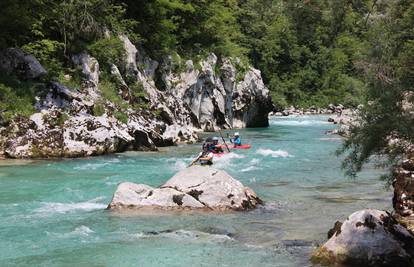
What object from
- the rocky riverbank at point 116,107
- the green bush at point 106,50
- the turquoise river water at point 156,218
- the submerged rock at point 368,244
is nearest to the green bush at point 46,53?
the rocky riverbank at point 116,107

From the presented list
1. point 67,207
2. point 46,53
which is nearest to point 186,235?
point 67,207

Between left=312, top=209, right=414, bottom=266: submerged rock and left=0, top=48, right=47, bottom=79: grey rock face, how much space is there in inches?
678

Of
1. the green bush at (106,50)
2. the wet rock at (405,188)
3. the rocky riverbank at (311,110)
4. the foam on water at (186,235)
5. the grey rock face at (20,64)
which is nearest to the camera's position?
the foam on water at (186,235)

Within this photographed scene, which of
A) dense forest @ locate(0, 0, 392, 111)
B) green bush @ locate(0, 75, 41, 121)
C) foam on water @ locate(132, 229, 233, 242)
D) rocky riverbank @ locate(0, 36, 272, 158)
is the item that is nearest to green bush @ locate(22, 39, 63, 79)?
dense forest @ locate(0, 0, 392, 111)

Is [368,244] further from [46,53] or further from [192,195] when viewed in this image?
[46,53]

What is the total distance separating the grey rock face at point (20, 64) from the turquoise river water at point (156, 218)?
16.4 ft

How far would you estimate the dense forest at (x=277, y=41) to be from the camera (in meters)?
8.56

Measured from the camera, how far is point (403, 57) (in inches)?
350

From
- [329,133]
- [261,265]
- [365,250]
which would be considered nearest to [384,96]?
[365,250]

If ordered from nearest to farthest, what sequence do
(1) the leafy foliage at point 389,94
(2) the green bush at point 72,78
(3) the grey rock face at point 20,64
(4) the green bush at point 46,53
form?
(1) the leafy foliage at point 389,94, (3) the grey rock face at point 20,64, (2) the green bush at point 72,78, (4) the green bush at point 46,53

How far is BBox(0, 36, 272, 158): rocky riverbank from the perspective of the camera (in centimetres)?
2053

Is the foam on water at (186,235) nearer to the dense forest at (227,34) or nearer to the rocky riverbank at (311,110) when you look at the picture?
the dense forest at (227,34)

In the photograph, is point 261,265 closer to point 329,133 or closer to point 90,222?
point 90,222

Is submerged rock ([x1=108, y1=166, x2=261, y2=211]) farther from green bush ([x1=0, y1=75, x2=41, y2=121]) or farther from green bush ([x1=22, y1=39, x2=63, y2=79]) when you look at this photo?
green bush ([x1=22, y1=39, x2=63, y2=79])
